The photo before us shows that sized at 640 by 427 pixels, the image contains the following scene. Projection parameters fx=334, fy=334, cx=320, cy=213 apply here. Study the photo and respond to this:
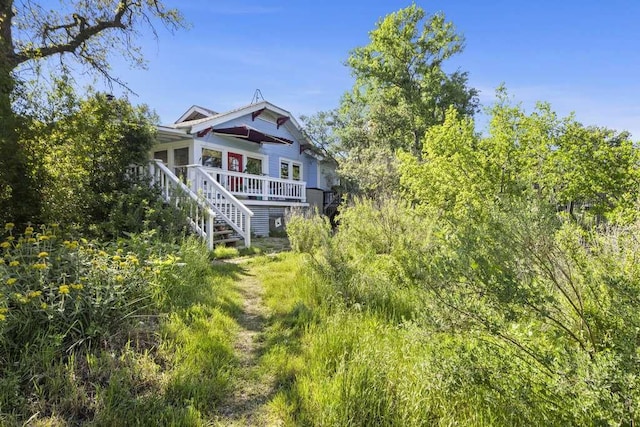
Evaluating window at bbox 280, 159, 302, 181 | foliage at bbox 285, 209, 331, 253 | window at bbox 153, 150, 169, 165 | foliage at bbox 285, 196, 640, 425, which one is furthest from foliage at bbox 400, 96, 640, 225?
window at bbox 280, 159, 302, 181

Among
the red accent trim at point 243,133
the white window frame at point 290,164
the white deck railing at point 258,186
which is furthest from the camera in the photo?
the white window frame at point 290,164

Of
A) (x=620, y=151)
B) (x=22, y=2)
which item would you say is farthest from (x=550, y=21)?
(x=22, y=2)

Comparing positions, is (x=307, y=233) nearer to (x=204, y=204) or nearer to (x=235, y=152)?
(x=204, y=204)

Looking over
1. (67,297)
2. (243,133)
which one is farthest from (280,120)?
(67,297)

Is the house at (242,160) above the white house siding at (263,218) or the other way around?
above

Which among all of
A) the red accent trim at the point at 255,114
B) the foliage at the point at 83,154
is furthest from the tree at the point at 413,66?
the foliage at the point at 83,154

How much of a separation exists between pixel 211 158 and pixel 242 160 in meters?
1.52

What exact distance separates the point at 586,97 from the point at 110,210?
43.7ft

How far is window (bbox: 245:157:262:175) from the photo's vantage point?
14.3 m

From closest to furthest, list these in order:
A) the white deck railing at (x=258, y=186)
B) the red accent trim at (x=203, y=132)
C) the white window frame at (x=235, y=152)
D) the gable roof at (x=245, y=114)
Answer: the white deck railing at (x=258, y=186) < the gable roof at (x=245, y=114) < the red accent trim at (x=203, y=132) < the white window frame at (x=235, y=152)

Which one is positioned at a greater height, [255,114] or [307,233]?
[255,114]

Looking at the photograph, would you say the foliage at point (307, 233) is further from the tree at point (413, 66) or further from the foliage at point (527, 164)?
the tree at point (413, 66)

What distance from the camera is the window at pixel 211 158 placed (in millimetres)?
12414

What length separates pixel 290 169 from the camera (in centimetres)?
1656
